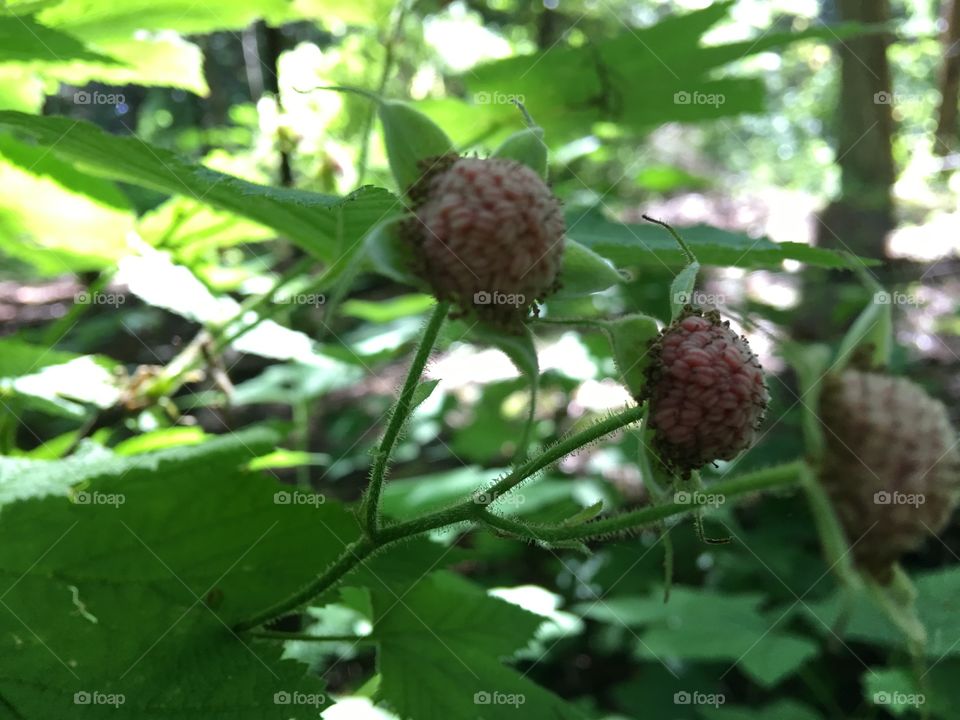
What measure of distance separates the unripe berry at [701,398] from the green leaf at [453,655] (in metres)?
0.45

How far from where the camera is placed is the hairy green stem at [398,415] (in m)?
0.59

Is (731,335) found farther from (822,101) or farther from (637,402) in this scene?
(822,101)

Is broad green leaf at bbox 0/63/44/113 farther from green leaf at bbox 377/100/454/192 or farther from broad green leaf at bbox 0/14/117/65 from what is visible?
green leaf at bbox 377/100/454/192

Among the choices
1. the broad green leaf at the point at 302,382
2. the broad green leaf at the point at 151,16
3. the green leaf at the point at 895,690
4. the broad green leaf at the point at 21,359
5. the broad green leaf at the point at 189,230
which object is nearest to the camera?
the broad green leaf at the point at 151,16

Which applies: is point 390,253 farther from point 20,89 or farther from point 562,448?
point 20,89

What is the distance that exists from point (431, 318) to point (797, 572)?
2.29 meters

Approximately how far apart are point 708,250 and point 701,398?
326 mm

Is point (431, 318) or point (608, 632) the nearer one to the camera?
point (431, 318)

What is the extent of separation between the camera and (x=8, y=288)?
501 cm

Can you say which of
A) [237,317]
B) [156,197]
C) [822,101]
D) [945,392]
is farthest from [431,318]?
[822,101]

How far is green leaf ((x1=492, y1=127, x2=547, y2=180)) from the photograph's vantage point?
673 mm

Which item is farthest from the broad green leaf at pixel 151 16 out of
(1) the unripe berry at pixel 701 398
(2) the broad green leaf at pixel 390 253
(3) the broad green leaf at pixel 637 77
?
(1) the unripe berry at pixel 701 398

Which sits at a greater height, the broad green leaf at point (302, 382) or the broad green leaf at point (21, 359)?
the broad green leaf at point (21, 359)

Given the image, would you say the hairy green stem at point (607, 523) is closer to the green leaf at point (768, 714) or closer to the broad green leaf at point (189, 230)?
the broad green leaf at point (189, 230)
